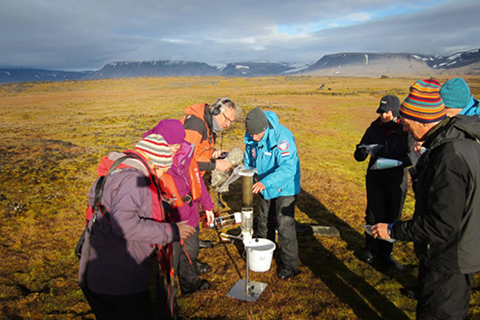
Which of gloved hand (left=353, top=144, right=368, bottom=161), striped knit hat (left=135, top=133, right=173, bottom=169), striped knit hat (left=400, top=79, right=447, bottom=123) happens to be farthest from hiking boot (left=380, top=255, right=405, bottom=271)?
striped knit hat (left=135, top=133, right=173, bottom=169)

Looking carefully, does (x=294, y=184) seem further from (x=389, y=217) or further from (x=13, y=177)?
(x=13, y=177)

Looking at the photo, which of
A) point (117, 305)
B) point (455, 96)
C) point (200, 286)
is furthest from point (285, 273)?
point (455, 96)

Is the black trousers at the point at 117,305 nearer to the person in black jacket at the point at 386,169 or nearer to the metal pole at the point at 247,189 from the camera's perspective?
the metal pole at the point at 247,189

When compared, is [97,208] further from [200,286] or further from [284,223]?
[284,223]

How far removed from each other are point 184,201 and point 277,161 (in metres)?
1.50

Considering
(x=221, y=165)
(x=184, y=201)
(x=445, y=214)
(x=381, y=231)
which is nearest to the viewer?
(x=445, y=214)

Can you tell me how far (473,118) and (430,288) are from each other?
150cm

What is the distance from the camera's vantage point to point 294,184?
176 inches

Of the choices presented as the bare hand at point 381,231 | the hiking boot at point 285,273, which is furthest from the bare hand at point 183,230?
the hiking boot at point 285,273

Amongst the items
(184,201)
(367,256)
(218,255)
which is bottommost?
(218,255)

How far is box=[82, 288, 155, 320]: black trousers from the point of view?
261cm

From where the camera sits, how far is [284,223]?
4484mm

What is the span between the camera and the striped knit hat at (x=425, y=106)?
2652 millimetres

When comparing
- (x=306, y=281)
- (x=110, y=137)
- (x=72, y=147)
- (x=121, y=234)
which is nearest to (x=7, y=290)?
(x=121, y=234)
